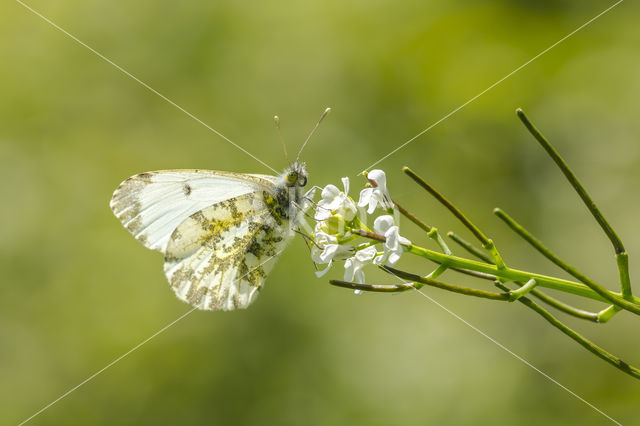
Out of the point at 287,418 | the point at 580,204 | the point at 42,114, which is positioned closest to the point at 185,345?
the point at 287,418

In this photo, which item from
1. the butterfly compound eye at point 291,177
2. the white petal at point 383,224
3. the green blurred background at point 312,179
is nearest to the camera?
the white petal at point 383,224

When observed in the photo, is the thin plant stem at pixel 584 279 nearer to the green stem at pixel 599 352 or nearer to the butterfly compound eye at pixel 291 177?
the green stem at pixel 599 352

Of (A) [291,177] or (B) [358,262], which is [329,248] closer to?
(B) [358,262]

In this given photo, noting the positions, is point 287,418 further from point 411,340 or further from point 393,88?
point 393,88

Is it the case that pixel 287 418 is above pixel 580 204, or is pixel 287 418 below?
below

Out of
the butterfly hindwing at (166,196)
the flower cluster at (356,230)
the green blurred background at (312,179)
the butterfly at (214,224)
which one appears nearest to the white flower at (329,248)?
the flower cluster at (356,230)
